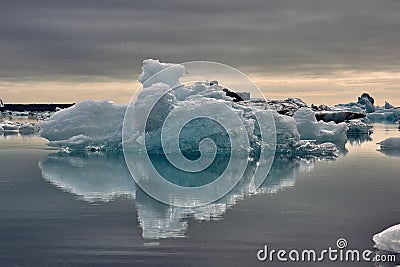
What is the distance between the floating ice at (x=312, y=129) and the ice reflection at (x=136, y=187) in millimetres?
9002

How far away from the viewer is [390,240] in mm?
9070

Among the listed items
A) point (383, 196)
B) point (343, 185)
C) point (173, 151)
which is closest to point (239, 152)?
point (173, 151)

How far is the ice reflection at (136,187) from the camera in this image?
1159 centimetres

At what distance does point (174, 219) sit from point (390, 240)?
4.49 metres

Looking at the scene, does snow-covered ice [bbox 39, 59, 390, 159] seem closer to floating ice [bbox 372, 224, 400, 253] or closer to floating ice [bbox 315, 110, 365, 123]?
floating ice [bbox 372, 224, 400, 253]

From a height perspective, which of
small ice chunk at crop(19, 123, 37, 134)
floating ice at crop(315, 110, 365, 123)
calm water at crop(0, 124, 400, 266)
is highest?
floating ice at crop(315, 110, 365, 123)

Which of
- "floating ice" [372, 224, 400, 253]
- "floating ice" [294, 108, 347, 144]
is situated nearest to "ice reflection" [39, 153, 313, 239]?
"floating ice" [372, 224, 400, 253]

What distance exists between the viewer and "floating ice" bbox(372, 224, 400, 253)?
8.97 meters

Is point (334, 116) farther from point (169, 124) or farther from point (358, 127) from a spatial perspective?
point (169, 124)

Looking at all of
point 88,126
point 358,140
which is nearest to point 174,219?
point 88,126

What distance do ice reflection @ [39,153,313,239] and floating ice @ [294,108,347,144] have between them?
9002 mm

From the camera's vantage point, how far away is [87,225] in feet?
36.3

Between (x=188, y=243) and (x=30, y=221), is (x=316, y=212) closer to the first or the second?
(x=188, y=243)

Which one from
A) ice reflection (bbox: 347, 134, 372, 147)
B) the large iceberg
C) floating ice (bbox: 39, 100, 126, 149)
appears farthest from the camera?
ice reflection (bbox: 347, 134, 372, 147)
